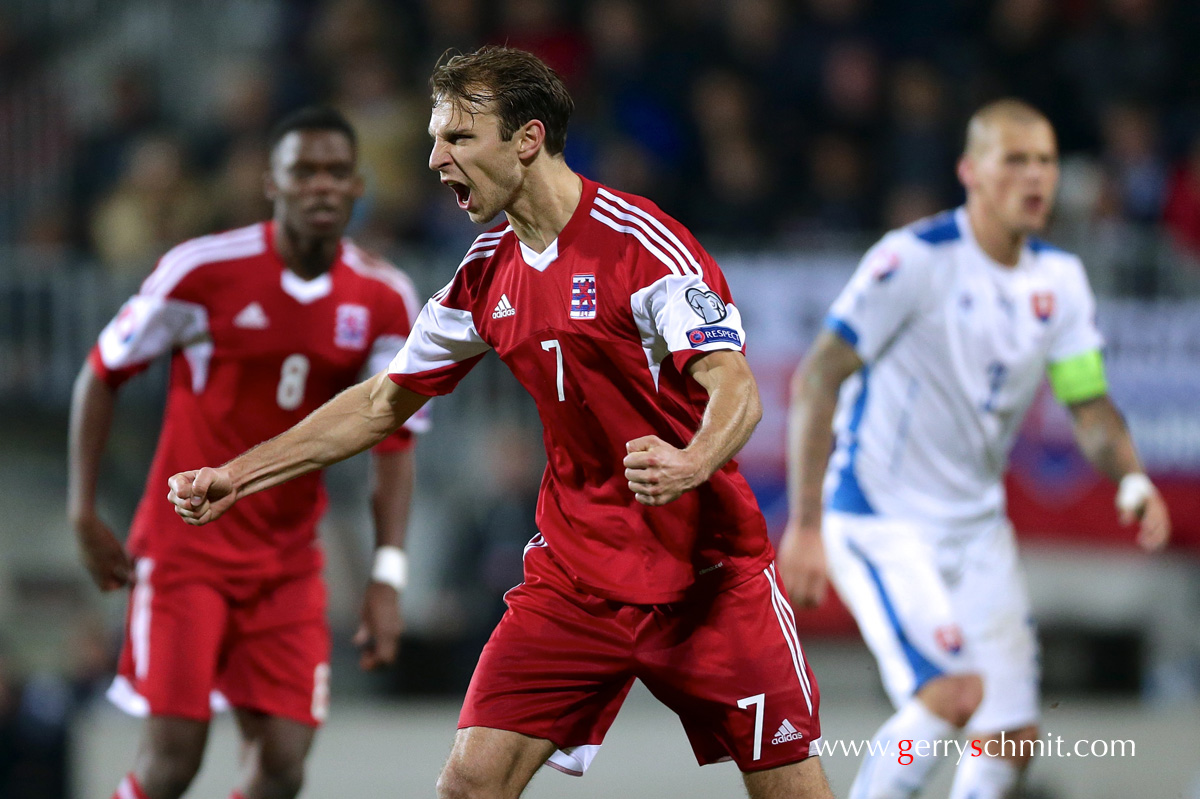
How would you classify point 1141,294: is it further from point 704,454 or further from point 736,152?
point 704,454

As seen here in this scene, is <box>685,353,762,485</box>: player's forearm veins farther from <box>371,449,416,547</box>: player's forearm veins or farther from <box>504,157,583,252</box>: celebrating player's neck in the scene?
<box>371,449,416,547</box>: player's forearm veins

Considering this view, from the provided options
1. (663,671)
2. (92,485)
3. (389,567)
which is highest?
(92,485)

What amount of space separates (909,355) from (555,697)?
2.36m

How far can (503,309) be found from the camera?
4117 mm

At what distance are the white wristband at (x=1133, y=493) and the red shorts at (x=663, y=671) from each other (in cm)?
198

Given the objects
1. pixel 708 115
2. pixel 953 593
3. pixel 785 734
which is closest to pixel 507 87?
pixel 785 734

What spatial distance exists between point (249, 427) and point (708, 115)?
19.9 feet

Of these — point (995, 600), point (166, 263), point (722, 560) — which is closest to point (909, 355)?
point (995, 600)

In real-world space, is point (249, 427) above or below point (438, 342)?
below

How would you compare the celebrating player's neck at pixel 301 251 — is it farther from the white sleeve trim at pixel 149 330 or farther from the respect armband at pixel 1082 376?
the respect armband at pixel 1082 376

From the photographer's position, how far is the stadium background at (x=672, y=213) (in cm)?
907

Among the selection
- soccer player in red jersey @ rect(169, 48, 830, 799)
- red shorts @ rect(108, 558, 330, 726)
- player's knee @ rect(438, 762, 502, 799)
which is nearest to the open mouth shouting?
soccer player in red jersey @ rect(169, 48, 830, 799)

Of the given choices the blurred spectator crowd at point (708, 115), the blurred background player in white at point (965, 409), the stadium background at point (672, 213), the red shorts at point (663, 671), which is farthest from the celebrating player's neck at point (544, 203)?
the blurred spectator crowd at point (708, 115)

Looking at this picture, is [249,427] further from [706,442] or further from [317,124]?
[706,442]
